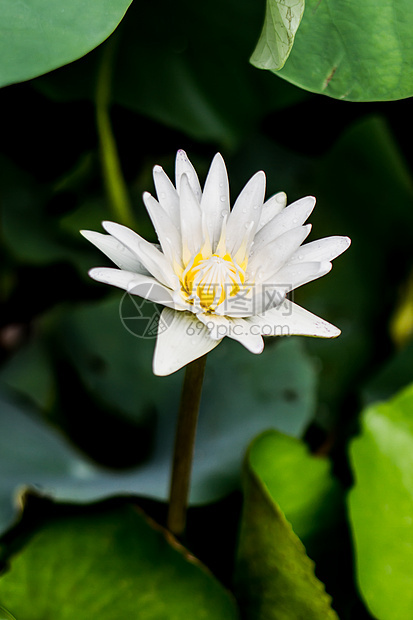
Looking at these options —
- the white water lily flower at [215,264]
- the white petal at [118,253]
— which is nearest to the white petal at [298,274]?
the white water lily flower at [215,264]

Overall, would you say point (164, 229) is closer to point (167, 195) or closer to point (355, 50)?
point (167, 195)

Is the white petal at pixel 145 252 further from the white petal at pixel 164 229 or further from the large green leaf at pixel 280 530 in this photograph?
the large green leaf at pixel 280 530

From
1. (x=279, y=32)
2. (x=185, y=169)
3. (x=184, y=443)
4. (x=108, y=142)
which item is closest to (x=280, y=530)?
(x=184, y=443)

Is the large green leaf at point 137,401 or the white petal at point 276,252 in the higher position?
the white petal at point 276,252

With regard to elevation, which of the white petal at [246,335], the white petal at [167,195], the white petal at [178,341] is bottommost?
the white petal at [178,341]

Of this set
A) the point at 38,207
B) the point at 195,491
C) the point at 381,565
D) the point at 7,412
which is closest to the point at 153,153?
the point at 38,207

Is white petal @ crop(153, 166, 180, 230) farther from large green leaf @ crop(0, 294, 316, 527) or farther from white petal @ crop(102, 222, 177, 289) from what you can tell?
large green leaf @ crop(0, 294, 316, 527)
